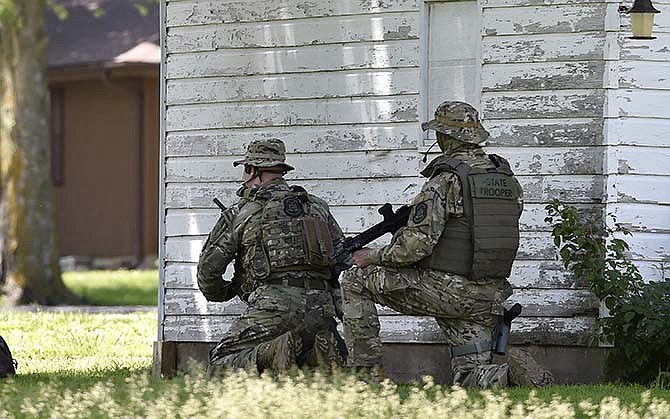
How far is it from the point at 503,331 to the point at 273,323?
1.57 metres

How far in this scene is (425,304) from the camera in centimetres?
985

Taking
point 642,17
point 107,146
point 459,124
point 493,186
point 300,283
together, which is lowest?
point 300,283

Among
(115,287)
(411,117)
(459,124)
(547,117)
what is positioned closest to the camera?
(459,124)

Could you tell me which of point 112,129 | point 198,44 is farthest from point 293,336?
point 112,129

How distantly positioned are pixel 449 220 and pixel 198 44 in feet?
11.2

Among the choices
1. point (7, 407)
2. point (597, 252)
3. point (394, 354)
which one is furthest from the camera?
point (394, 354)

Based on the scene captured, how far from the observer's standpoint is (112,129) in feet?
98.6

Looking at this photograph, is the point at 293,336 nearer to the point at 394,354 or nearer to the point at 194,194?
the point at 394,354

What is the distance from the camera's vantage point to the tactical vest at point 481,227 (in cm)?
967

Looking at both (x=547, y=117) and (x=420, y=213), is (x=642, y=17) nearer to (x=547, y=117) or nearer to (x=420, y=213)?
(x=547, y=117)

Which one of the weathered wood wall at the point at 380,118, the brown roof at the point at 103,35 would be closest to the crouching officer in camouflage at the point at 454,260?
the weathered wood wall at the point at 380,118

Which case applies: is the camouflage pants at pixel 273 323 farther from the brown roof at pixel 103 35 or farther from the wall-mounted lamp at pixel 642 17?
the brown roof at pixel 103 35

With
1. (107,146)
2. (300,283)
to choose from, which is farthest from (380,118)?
(107,146)

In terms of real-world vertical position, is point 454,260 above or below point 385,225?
below
